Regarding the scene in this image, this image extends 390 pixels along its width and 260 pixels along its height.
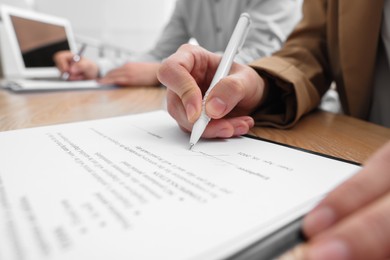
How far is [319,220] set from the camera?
0.14m

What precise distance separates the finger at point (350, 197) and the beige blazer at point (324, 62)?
0.23 m

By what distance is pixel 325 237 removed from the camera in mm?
127

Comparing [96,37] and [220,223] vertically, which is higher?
[220,223]

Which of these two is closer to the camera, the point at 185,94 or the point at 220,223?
the point at 220,223

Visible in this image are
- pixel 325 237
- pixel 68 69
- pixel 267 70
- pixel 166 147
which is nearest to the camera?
pixel 325 237

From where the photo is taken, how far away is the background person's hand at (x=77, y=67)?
911 millimetres

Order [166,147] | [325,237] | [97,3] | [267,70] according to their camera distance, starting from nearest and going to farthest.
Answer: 1. [325,237]
2. [166,147]
3. [267,70]
4. [97,3]

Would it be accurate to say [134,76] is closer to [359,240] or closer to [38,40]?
[38,40]

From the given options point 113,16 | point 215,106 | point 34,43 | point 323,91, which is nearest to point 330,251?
point 215,106

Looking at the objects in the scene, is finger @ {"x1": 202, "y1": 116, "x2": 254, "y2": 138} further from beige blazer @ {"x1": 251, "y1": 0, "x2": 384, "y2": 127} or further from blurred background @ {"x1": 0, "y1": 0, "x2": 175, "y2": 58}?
blurred background @ {"x1": 0, "y1": 0, "x2": 175, "y2": 58}

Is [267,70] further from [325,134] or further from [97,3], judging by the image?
[97,3]

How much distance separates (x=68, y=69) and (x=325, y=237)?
3.07ft

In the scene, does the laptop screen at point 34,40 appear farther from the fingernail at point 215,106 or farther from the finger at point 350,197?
the finger at point 350,197

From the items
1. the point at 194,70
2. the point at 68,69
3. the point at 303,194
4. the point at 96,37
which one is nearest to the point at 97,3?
the point at 96,37
